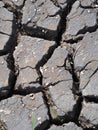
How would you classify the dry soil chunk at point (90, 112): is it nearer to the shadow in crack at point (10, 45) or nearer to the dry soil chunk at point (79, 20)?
the dry soil chunk at point (79, 20)

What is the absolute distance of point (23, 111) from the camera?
306cm

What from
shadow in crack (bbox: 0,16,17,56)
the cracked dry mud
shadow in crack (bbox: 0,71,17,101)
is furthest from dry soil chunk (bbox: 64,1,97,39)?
shadow in crack (bbox: 0,71,17,101)

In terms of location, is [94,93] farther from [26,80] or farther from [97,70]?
[26,80]

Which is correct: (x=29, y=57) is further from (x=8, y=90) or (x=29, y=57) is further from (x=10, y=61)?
(x=8, y=90)

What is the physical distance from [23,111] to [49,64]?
395 mm

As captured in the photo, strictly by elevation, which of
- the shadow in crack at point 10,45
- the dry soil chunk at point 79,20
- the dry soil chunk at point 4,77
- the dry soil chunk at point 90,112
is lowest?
the dry soil chunk at point 90,112

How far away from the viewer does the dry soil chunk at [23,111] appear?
3.00 meters

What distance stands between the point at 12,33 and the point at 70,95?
2.48ft

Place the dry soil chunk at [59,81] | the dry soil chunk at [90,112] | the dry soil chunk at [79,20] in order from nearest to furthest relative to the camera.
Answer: the dry soil chunk at [90,112], the dry soil chunk at [59,81], the dry soil chunk at [79,20]

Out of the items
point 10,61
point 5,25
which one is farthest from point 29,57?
point 5,25

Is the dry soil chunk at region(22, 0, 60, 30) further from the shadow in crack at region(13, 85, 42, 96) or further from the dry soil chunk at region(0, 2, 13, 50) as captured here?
the shadow in crack at region(13, 85, 42, 96)

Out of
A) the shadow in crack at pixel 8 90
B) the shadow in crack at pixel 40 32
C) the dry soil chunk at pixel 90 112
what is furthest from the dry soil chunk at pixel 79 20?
the dry soil chunk at pixel 90 112

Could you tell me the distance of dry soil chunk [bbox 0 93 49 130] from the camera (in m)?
3.00

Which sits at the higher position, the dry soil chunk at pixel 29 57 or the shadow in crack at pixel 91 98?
the dry soil chunk at pixel 29 57
